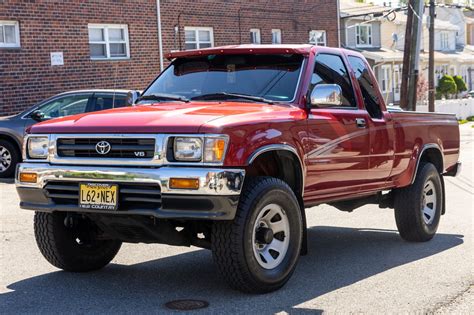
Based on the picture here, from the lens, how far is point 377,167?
786 cm

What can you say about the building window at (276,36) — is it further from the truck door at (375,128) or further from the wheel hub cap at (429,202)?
the truck door at (375,128)

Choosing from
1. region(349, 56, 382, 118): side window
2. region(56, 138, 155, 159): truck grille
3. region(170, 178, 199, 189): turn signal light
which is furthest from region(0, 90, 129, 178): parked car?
region(170, 178, 199, 189): turn signal light

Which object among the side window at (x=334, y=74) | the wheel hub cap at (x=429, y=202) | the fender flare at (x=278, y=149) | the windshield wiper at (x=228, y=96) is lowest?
the wheel hub cap at (x=429, y=202)

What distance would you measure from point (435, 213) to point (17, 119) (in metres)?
9.40

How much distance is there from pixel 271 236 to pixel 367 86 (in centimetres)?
261

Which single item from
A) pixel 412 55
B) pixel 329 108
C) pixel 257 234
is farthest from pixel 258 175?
pixel 412 55

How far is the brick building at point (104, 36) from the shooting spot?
21031 millimetres

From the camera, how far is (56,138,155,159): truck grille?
19.3ft

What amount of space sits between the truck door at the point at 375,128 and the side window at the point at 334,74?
0.21m

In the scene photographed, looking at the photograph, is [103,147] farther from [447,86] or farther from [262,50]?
[447,86]

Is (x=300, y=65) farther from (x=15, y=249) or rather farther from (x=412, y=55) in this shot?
(x=412, y=55)

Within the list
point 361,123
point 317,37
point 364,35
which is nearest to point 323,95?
point 361,123

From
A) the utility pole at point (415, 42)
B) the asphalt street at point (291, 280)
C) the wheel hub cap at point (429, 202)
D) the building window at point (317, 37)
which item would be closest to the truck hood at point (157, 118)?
the asphalt street at point (291, 280)

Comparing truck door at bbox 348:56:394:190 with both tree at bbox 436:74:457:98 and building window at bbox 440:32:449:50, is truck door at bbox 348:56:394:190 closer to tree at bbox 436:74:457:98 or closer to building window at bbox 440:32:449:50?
tree at bbox 436:74:457:98
